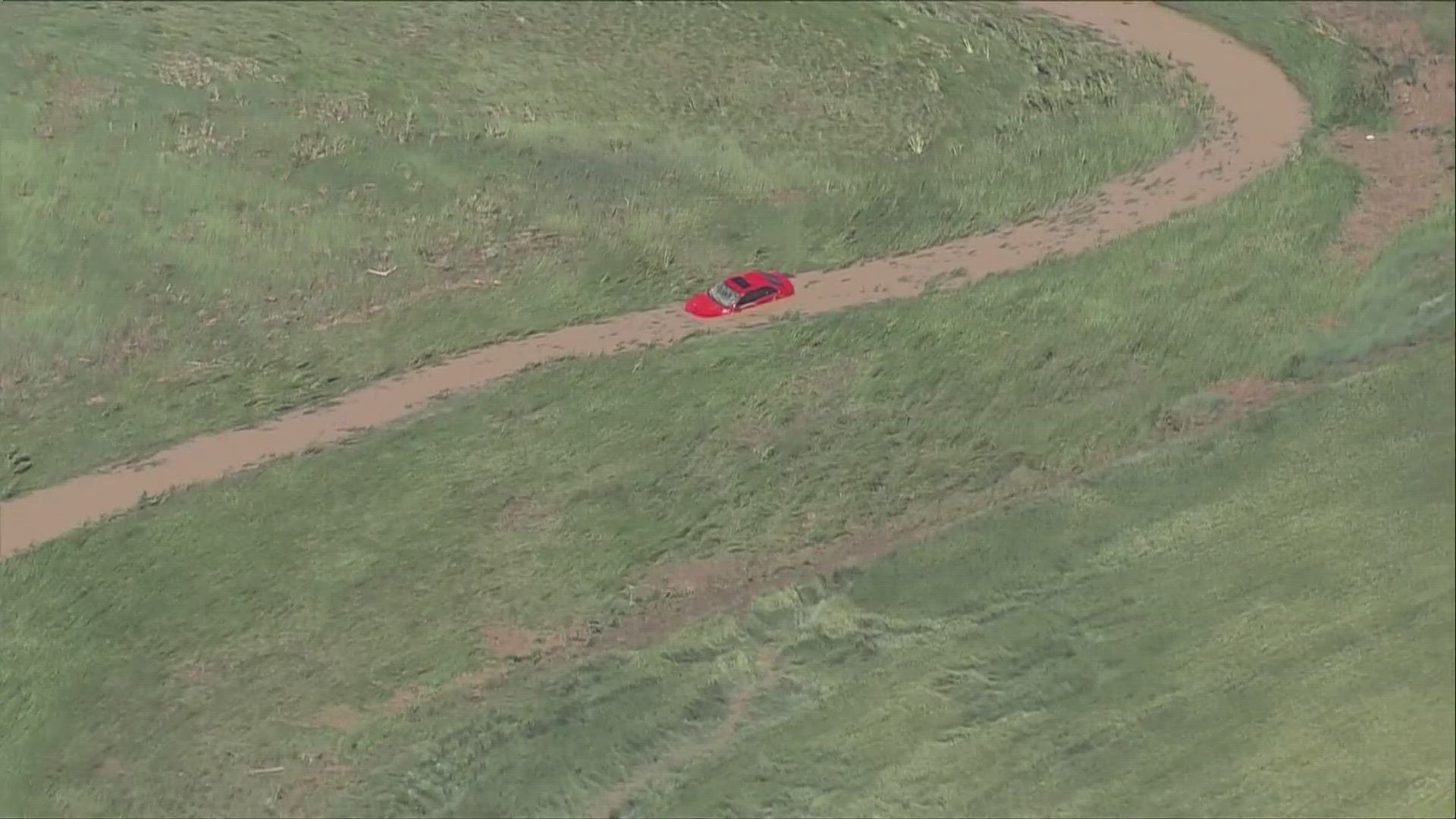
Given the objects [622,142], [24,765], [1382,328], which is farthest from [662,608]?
[1382,328]

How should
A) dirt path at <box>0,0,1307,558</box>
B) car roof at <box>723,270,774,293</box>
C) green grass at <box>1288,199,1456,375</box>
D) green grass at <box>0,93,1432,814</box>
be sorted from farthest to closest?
green grass at <box>1288,199,1456,375</box>, car roof at <box>723,270,774,293</box>, dirt path at <box>0,0,1307,558</box>, green grass at <box>0,93,1432,814</box>

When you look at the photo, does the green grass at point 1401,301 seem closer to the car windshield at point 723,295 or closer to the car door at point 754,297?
the car door at point 754,297

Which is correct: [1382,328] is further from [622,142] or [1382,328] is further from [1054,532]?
[622,142]

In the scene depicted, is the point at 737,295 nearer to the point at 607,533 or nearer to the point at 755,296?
the point at 755,296

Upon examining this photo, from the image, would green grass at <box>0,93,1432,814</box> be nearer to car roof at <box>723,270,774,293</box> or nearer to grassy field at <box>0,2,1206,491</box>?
car roof at <box>723,270,774,293</box>

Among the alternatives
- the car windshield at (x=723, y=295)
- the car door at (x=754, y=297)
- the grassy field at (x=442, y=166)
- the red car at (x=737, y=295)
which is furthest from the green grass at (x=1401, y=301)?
the car windshield at (x=723, y=295)

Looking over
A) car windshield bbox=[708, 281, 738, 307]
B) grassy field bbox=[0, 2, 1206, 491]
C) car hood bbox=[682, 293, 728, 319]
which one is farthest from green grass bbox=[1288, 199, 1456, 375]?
car hood bbox=[682, 293, 728, 319]
